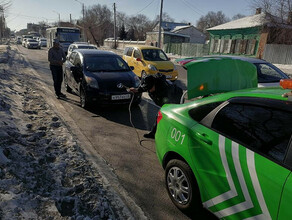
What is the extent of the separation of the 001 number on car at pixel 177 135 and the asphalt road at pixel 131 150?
853 millimetres

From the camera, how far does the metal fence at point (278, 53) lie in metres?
20.6

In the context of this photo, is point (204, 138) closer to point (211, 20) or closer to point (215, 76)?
point (215, 76)

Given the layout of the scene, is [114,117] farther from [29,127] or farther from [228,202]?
[228,202]

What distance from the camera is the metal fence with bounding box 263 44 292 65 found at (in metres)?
20.6

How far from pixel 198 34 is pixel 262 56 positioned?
3455cm

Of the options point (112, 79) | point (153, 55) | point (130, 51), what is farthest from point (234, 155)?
point (130, 51)

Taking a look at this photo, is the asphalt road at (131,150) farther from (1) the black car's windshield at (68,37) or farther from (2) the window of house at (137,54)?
(1) the black car's windshield at (68,37)

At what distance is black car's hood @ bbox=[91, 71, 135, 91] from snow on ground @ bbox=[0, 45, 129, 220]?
1.64m

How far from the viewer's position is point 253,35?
23828 millimetres

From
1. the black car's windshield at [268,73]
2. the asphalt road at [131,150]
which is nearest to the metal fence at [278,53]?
the black car's windshield at [268,73]

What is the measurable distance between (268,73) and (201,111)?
4.66 meters

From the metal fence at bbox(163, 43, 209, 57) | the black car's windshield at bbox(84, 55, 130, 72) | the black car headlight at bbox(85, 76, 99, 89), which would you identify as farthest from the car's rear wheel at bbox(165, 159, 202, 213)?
the metal fence at bbox(163, 43, 209, 57)

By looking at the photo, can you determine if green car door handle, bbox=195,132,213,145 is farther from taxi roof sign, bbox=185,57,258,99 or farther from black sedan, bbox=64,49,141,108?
black sedan, bbox=64,49,141,108

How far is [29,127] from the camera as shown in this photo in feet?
15.8
